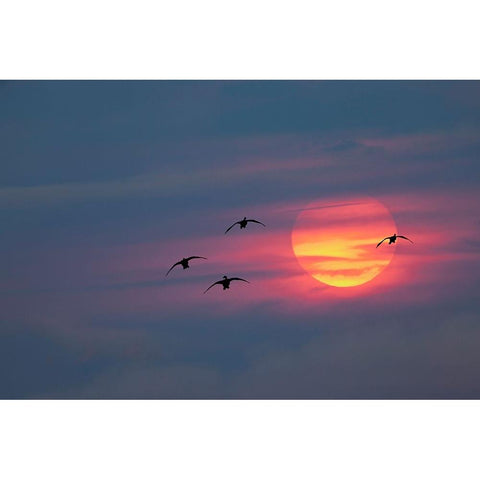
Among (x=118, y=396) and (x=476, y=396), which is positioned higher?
(x=118, y=396)

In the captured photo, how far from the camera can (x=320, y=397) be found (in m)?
140

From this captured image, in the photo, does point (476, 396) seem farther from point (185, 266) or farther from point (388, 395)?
point (185, 266)

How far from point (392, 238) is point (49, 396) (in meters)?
48.1

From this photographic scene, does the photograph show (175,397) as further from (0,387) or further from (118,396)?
(0,387)

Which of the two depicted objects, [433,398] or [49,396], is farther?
[49,396]

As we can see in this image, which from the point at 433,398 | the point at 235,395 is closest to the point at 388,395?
the point at 433,398

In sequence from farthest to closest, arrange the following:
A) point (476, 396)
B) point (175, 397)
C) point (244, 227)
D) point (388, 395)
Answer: point (175, 397) → point (388, 395) → point (476, 396) → point (244, 227)

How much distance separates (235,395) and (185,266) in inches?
1494

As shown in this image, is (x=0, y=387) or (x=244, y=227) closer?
(x=244, y=227)

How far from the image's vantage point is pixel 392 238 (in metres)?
107

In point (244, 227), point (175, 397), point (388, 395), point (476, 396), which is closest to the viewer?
point (244, 227)

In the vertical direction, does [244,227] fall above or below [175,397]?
below

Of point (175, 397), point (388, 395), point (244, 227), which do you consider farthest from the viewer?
point (175, 397)

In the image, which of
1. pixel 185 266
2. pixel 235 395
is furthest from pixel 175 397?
pixel 185 266
